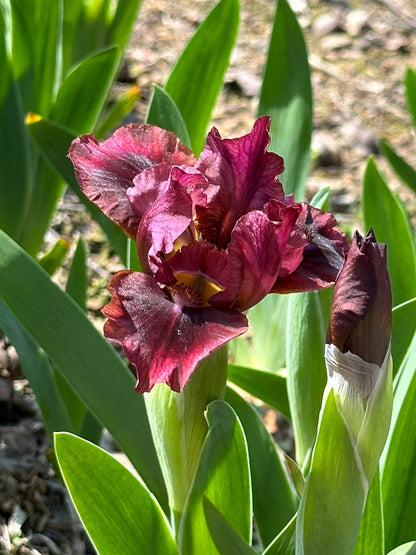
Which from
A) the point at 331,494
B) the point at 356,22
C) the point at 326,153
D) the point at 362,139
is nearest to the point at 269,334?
the point at 331,494

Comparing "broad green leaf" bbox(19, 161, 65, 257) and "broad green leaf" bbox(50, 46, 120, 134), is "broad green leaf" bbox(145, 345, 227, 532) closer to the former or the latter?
"broad green leaf" bbox(50, 46, 120, 134)

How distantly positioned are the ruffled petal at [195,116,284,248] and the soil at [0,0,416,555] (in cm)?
75

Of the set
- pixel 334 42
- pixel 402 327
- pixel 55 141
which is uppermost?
pixel 334 42

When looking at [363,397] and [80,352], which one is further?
[80,352]

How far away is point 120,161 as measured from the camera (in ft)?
3.07

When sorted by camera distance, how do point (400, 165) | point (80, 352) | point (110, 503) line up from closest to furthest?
point (110, 503) < point (80, 352) < point (400, 165)

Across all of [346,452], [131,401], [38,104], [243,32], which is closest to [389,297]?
[346,452]

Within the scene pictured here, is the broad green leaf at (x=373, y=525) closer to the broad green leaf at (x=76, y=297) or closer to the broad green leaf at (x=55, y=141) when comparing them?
the broad green leaf at (x=76, y=297)

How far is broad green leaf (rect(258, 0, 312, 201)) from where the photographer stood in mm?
1520

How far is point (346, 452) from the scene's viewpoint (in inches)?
29.8

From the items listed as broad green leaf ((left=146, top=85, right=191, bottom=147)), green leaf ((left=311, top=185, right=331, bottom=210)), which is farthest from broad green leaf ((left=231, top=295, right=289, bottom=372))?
broad green leaf ((left=146, top=85, right=191, bottom=147))

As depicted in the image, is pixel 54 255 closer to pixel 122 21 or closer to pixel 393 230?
pixel 393 230

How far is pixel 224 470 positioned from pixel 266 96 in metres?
0.83

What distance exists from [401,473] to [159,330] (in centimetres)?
38
